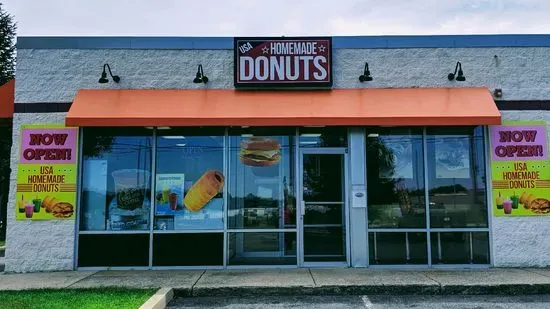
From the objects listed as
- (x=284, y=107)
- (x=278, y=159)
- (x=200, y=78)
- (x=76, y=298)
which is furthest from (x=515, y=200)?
(x=76, y=298)

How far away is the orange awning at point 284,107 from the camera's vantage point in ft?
Result: 30.3

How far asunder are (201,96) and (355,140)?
3214 mm

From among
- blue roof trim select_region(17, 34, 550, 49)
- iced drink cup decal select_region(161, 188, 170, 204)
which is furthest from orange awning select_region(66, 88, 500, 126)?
iced drink cup decal select_region(161, 188, 170, 204)

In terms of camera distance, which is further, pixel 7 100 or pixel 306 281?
pixel 7 100

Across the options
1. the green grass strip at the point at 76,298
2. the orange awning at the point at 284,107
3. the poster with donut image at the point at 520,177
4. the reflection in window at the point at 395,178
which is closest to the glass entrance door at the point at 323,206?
the reflection in window at the point at 395,178

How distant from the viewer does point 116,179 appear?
10008 mm

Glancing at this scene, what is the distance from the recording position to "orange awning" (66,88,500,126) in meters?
9.24

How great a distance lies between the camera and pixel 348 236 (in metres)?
9.79

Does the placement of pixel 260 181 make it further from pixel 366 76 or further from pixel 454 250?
pixel 454 250

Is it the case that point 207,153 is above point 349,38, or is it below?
below

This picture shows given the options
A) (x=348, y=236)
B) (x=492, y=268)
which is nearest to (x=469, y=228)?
(x=492, y=268)

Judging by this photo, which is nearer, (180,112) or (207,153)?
(180,112)

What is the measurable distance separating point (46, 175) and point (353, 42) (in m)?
6.74

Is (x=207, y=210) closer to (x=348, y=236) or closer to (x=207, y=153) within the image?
(x=207, y=153)
